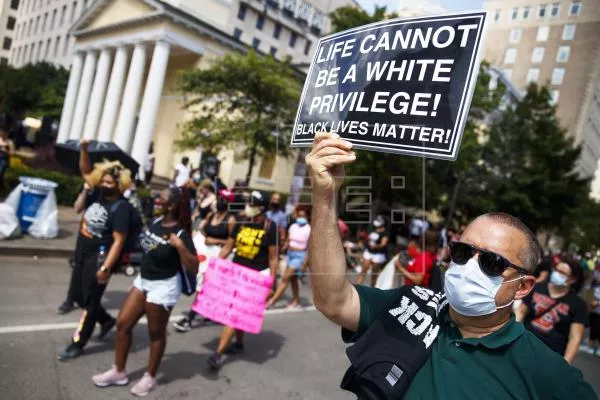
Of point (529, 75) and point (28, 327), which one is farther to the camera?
point (529, 75)

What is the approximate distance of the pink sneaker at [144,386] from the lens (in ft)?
12.7

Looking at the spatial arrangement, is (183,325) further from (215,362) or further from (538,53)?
(538,53)

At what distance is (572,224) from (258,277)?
29657 millimetres

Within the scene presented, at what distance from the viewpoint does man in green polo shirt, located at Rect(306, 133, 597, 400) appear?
158cm

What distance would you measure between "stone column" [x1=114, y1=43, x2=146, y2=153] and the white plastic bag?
68.2 feet

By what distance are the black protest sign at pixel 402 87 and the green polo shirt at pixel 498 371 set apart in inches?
29.0

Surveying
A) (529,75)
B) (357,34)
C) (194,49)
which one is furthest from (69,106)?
(357,34)

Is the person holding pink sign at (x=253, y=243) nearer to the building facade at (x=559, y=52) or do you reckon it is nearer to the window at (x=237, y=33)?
the building facade at (x=559, y=52)

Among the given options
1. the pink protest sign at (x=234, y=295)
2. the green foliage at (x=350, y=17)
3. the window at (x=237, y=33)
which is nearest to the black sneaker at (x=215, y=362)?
the pink protest sign at (x=234, y=295)

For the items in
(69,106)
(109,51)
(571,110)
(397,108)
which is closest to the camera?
(397,108)

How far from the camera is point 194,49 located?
94.4 feet

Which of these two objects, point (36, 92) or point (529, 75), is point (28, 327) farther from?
point (36, 92)

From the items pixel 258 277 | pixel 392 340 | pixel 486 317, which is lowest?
pixel 258 277

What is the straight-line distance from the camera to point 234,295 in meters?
5.11
